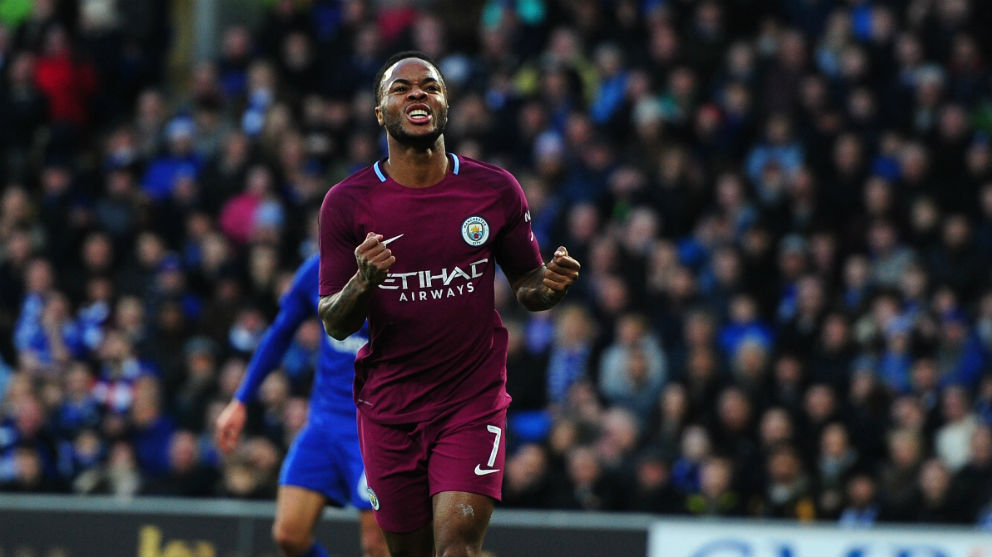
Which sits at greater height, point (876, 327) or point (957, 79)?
point (957, 79)

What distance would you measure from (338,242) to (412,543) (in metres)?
1.18

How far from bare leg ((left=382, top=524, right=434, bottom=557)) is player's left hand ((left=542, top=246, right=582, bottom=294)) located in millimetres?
1082

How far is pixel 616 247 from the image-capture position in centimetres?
1314

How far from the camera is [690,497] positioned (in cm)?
1131

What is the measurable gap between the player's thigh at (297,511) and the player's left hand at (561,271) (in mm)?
2536

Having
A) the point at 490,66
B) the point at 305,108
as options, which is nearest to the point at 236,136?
the point at 305,108

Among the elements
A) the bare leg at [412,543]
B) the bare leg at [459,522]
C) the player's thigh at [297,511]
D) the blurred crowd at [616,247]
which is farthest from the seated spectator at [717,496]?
the bare leg at [459,522]

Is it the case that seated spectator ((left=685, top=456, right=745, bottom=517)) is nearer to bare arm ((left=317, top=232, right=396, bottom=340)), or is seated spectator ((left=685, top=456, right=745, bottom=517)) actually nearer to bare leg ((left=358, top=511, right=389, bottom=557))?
bare leg ((left=358, top=511, right=389, bottom=557))

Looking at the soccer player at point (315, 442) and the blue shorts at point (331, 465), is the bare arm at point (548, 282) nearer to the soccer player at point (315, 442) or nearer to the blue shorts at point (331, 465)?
the soccer player at point (315, 442)

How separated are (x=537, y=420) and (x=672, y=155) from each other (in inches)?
101

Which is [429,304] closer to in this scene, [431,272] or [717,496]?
[431,272]

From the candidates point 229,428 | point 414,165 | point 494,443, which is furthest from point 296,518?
point 414,165

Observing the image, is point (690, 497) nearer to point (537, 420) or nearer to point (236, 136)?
point (537, 420)

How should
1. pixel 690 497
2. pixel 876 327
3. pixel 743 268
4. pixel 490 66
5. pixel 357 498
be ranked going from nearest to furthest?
1. pixel 357 498
2. pixel 690 497
3. pixel 876 327
4. pixel 743 268
5. pixel 490 66
